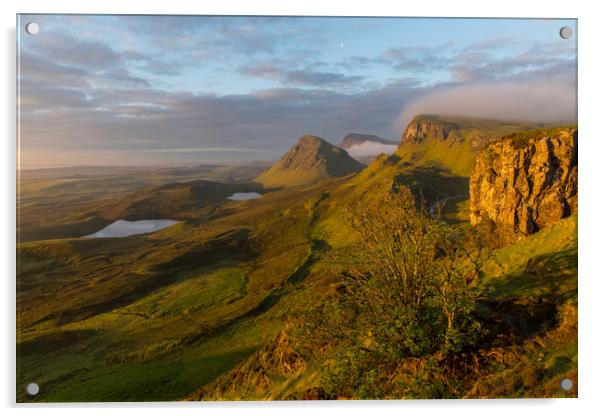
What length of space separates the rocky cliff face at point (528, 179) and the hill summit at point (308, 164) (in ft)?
25.1

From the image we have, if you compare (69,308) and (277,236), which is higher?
(277,236)

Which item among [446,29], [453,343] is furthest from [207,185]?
[453,343]

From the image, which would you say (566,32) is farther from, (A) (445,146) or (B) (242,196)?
(A) (445,146)

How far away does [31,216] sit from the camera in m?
13.4

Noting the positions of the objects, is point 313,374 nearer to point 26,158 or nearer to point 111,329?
point 26,158

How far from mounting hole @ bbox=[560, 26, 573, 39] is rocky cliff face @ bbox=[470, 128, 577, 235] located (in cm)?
441

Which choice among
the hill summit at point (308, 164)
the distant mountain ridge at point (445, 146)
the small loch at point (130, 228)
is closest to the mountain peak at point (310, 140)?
the hill summit at point (308, 164)

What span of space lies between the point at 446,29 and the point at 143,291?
2079 centimetres

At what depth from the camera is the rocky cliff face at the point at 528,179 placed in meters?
15.2

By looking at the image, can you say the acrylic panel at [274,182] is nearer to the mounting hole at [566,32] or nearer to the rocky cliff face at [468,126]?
the mounting hole at [566,32]

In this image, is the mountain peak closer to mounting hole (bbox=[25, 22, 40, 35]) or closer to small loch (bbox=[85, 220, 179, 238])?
mounting hole (bbox=[25, 22, 40, 35])

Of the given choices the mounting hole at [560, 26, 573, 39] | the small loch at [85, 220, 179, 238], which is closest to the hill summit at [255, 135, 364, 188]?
the small loch at [85, 220, 179, 238]

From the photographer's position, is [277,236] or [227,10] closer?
[227,10]

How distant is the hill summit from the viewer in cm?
1889
